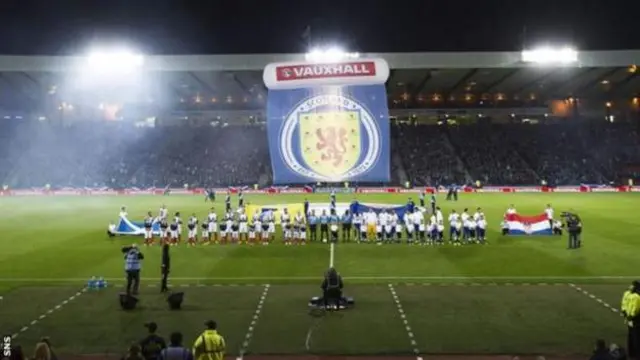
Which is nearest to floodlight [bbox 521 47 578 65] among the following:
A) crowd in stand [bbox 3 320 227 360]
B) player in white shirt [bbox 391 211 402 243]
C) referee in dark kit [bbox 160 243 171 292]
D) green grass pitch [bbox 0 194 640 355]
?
green grass pitch [bbox 0 194 640 355]

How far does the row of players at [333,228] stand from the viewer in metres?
30.4

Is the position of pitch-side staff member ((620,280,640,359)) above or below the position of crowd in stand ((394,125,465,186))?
below

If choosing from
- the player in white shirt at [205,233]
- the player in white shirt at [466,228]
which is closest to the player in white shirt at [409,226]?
the player in white shirt at [466,228]

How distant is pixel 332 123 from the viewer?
2922 cm

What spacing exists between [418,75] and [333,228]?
104ft

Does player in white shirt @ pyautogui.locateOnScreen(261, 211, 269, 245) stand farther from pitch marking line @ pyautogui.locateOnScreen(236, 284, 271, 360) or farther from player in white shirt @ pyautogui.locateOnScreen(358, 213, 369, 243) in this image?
pitch marking line @ pyautogui.locateOnScreen(236, 284, 271, 360)

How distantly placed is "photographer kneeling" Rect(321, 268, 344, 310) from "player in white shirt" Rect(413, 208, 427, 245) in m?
13.0

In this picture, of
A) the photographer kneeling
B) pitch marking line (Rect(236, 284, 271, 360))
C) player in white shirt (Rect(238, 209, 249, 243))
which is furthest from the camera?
player in white shirt (Rect(238, 209, 249, 243))

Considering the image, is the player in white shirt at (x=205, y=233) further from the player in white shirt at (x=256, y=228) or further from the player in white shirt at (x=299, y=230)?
the player in white shirt at (x=299, y=230)

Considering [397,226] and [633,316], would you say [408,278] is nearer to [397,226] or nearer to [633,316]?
[397,226]

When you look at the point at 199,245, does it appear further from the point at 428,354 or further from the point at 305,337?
the point at 428,354

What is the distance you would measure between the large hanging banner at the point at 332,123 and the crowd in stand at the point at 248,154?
3861 cm

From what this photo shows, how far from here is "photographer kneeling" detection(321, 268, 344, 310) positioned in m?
17.7

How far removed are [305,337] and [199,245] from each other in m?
15.7
